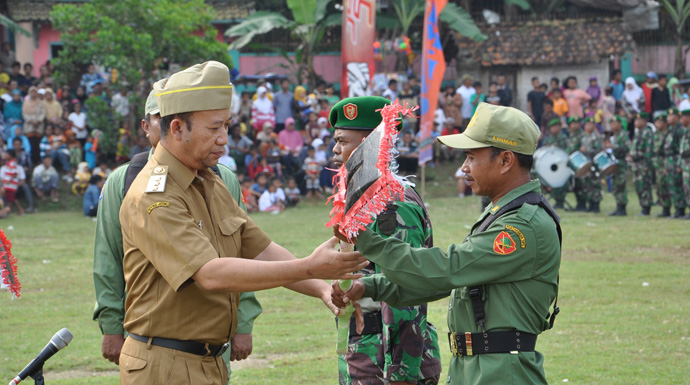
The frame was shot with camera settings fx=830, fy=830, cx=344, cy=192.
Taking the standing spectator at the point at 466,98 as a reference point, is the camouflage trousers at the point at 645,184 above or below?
below

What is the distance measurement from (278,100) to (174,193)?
20.4 metres

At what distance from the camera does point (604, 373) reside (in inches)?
286

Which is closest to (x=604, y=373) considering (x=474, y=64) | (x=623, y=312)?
(x=623, y=312)

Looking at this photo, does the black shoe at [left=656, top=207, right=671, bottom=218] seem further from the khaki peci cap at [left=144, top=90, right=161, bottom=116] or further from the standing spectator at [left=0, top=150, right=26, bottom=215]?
the khaki peci cap at [left=144, top=90, right=161, bottom=116]

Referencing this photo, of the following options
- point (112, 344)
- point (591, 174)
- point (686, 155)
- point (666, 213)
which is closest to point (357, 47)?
point (591, 174)

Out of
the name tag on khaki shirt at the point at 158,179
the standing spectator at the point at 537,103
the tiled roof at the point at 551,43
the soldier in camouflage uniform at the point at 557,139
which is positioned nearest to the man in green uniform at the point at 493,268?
the name tag on khaki shirt at the point at 158,179

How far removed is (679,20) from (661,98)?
509 centimetres

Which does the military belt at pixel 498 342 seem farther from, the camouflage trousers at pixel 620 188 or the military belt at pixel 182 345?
the camouflage trousers at pixel 620 188

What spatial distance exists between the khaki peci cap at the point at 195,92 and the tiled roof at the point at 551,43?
78.9 ft

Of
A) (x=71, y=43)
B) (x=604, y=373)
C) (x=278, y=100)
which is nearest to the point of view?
(x=604, y=373)

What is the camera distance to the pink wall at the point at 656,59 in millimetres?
28922

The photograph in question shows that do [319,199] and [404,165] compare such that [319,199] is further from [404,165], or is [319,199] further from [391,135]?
[391,135]

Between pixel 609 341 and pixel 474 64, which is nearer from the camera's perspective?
pixel 609 341

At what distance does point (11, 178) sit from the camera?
1977cm
